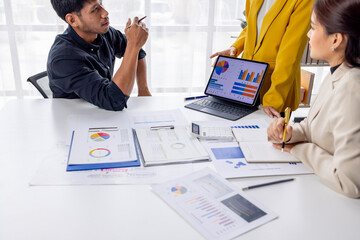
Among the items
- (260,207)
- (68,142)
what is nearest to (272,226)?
(260,207)

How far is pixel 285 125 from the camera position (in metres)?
1.21

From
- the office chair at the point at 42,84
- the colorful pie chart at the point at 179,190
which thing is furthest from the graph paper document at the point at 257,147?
the office chair at the point at 42,84

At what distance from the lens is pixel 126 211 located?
0.91 metres

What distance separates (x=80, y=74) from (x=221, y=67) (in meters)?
0.68

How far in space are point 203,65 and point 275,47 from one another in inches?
70.9

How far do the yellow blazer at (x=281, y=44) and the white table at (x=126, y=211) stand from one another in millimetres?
704

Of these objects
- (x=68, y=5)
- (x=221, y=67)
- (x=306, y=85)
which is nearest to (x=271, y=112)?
(x=221, y=67)

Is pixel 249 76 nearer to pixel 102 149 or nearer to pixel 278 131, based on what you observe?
pixel 278 131

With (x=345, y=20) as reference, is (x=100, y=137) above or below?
below

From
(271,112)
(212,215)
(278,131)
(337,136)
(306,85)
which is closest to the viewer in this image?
(212,215)

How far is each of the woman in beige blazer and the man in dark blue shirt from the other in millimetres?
733

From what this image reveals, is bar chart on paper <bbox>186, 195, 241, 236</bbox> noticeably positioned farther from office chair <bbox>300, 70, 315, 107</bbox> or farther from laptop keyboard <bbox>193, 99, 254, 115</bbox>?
office chair <bbox>300, 70, 315, 107</bbox>

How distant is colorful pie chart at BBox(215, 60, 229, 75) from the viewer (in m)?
1.72

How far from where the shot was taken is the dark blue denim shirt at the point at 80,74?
1.59 meters
